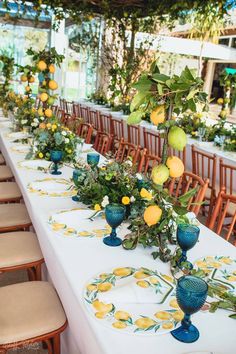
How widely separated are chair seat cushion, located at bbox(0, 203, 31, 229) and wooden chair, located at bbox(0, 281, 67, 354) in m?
0.78

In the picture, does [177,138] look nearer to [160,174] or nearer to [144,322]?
[160,174]

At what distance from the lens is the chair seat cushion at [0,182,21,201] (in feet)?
8.96

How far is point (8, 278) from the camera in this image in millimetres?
2383

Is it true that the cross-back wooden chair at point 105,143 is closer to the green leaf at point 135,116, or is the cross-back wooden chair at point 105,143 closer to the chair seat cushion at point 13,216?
the chair seat cushion at point 13,216

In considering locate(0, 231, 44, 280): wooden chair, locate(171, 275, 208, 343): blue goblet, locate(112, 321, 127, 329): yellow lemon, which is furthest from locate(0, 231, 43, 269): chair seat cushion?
locate(171, 275, 208, 343): blue goblet

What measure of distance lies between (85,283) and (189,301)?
0.40m

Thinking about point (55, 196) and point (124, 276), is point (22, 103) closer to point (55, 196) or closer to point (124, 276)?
point (55, 196)

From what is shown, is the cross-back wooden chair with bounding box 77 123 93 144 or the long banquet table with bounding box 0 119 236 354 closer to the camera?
the long banquet table with bounding box 0 119 236 354

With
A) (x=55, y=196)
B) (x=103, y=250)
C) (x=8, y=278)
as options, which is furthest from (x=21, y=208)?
(x=103, y=250)

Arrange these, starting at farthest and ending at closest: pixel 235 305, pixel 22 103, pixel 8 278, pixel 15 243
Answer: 1. pixel 22 103
2. pixel 8 278
3. pixel 15 243
4. pixel 235 305

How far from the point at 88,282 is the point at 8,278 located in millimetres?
1401

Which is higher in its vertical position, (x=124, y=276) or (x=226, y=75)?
(x=226, y=75)

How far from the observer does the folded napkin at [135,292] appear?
1.09 m

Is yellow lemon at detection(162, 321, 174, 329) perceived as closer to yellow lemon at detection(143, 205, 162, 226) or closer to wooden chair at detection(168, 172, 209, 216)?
yellow lemon at detection(143, 205, 162, 226)
